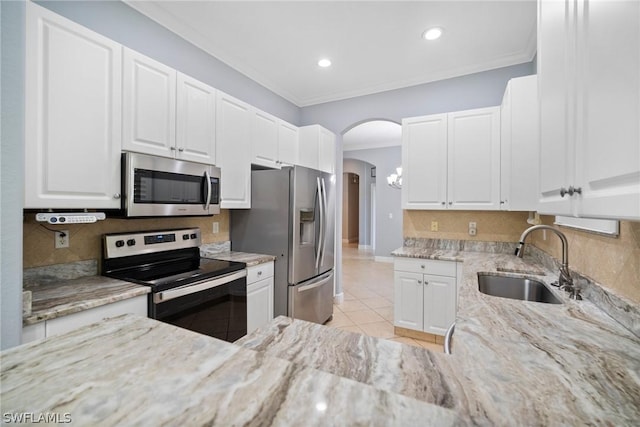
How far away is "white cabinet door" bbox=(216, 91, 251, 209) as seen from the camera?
244cm

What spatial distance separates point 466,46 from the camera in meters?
2.76

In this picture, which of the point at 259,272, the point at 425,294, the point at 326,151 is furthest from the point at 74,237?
the point at 425,294

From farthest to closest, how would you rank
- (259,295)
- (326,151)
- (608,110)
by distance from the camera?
(326,151)
(259,295)
(608,110)

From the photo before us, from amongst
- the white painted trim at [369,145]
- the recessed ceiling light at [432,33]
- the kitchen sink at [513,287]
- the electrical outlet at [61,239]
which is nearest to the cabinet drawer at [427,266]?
the kitchen sink at [513,287]

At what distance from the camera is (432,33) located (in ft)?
8.43

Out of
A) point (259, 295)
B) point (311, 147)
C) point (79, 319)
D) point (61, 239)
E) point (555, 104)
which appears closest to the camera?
point (555, 104)

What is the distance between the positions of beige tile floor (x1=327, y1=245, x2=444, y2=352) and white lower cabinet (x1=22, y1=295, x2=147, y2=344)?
2097 millimetres

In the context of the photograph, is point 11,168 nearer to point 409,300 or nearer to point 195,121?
point 195,121

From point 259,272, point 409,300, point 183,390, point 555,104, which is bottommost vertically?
point 409,300

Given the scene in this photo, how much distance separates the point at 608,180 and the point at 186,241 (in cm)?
257

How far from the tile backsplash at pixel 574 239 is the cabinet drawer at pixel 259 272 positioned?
1709 mm

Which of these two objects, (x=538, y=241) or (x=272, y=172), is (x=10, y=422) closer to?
(x=272, y=172)

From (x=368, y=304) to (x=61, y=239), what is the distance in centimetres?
332

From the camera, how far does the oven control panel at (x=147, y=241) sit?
1.92 metres
